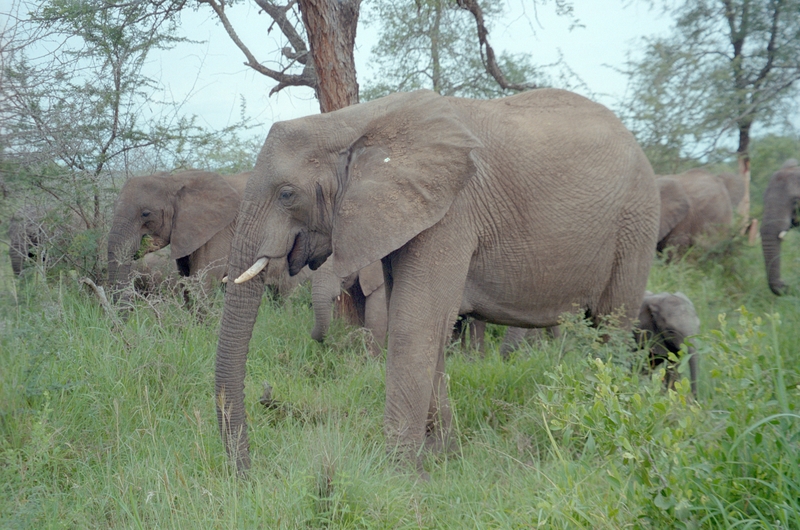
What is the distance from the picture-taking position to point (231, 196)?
8219mm

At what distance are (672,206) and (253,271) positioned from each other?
901 centimetres

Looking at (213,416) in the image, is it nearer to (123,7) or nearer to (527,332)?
(527,332)

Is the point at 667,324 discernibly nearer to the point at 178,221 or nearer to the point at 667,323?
the point at 667,323

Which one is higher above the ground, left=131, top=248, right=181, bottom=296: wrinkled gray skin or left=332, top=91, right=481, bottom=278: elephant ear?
left=332, top=91, right=481, bottom=278: elephant ear

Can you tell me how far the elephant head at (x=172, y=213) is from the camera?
7375mm

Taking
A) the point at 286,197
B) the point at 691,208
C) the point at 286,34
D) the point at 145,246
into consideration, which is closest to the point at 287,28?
the point at 286,34

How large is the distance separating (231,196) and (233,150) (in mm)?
4819

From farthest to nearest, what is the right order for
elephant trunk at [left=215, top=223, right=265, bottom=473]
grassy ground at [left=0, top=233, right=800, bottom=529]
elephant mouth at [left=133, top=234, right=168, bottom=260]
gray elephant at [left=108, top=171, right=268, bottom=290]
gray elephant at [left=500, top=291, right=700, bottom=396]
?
elephant mouth at [left=133, top=234, right=168, bottom=260], gray elephant at [left=108, top=171, right=268, bottom=290], gray elephant at [left=500, top=291, right=700, bottom=396], elephant trunk at [left=215, top=223, right=265, bottom=473], grassy ground at [left=0, top=233, right=800, bottom=529]

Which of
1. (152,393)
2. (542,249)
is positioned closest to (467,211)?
(542,249)

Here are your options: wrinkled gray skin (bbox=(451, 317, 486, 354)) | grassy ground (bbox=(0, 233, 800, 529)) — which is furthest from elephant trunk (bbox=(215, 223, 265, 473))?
wrinkled gray skin (bbox=(451, 317, 486, 354))

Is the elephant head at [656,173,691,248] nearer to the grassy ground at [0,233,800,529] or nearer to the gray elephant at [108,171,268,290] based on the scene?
the grassy ground at [0,233,800,529]

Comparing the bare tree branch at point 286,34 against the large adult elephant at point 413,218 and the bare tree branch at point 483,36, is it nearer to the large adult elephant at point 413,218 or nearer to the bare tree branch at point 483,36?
the bare tree branch at point 483,36

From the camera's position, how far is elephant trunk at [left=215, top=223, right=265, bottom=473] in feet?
12.9

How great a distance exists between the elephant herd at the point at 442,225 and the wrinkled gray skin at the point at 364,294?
89.1 inches
